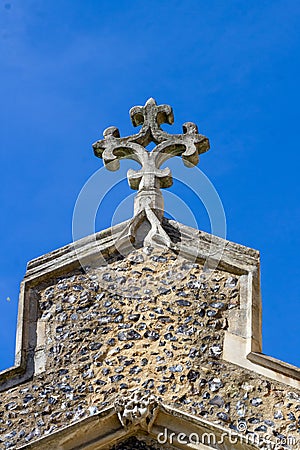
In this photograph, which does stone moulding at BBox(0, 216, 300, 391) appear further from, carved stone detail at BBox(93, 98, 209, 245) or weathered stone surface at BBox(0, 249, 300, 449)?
carved stone detail at BBox(93, 98, 209, 245)

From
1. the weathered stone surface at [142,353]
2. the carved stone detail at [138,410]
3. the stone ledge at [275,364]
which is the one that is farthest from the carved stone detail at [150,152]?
the carved stone detail at [138,410]

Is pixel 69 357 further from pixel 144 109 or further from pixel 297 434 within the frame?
pixel 144 109

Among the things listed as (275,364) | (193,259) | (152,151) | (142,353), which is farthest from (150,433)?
(152,151)

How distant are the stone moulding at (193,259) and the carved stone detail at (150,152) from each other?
255 mm

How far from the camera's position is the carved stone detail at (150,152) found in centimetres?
1307

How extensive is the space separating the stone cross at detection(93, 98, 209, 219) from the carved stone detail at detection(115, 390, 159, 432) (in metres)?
1.98

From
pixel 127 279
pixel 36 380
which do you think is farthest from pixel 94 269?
pixel 36 380

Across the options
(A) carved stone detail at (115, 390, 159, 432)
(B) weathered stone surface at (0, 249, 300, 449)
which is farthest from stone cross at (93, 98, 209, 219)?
(A) carved stone detail at (115, 390, 159, 432)

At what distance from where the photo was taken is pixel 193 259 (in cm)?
1246

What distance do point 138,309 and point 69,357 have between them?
0.59 metres

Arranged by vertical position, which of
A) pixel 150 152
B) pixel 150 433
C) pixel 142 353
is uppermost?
pixel 150 152

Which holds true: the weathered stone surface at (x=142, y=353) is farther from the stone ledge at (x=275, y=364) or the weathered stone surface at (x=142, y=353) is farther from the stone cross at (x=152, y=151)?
the stone cross at (x=152, y=151)

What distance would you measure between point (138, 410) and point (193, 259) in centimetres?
155

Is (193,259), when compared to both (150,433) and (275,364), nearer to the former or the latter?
(275,364)
